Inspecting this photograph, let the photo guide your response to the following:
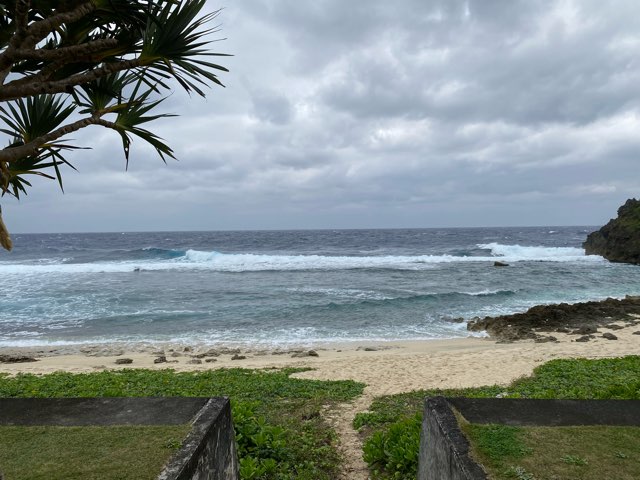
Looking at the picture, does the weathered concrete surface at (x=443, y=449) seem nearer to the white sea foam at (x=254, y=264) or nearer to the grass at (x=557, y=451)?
the grass at (x=557, y=451)

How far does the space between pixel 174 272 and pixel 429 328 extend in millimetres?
20824

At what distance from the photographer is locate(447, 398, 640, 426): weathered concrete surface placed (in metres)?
3.64

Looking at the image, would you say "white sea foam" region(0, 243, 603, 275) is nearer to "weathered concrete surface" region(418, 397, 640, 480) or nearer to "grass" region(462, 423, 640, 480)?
"weathered concrete surface" region(418, 397, 640, 480)

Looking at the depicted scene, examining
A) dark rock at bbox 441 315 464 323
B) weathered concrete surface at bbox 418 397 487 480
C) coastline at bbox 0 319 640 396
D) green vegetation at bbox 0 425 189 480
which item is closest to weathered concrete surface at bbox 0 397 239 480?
green vegetation at bbox 0 425 189 480

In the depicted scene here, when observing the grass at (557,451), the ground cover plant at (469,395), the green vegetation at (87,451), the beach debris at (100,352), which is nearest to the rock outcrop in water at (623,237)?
the ground cover plant at (469,395)

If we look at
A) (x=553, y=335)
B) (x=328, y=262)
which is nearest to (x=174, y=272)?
(x=328, y=262)

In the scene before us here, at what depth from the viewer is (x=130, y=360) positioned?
10.9m

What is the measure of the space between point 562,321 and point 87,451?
49.1ft

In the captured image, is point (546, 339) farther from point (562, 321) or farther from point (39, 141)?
point (39, 141)

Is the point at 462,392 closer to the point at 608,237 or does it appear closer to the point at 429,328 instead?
the point at 429,328

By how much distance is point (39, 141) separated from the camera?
8.79 feet

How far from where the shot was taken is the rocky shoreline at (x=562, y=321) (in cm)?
1340

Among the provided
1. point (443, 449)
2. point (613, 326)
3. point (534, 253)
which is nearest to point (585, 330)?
point (613, 326)

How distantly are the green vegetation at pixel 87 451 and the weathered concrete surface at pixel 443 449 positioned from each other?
6.09 ft
